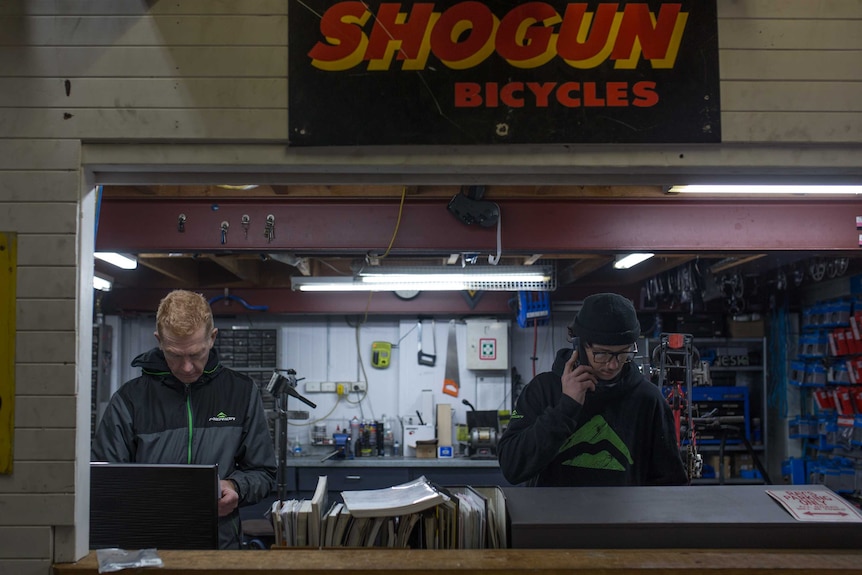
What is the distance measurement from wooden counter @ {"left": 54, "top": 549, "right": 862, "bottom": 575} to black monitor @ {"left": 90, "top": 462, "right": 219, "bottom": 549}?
176 mm

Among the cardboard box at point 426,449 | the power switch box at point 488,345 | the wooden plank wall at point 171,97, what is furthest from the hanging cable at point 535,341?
the wooden plank wall at point 171,97

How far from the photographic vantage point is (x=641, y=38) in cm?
164

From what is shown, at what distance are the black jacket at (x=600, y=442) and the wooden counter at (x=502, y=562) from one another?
780 mm

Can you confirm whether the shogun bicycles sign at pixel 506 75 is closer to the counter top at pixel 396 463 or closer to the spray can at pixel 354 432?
the counter top at pixel 396 463

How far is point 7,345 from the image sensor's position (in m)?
1.59

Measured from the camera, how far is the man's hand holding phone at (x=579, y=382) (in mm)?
2404

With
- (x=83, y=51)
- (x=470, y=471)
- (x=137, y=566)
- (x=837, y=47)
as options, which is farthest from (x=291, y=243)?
(x=470, y=471)

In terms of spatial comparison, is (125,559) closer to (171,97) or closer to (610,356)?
(171,97)

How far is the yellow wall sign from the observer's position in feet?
5.16

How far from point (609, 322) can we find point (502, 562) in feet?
3.78

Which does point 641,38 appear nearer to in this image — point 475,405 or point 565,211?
point 565,211

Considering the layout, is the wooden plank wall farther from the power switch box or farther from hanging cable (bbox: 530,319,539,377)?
the power switch box

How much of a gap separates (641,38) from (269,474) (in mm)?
1915

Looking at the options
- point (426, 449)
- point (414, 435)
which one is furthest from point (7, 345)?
point (414, 435)
